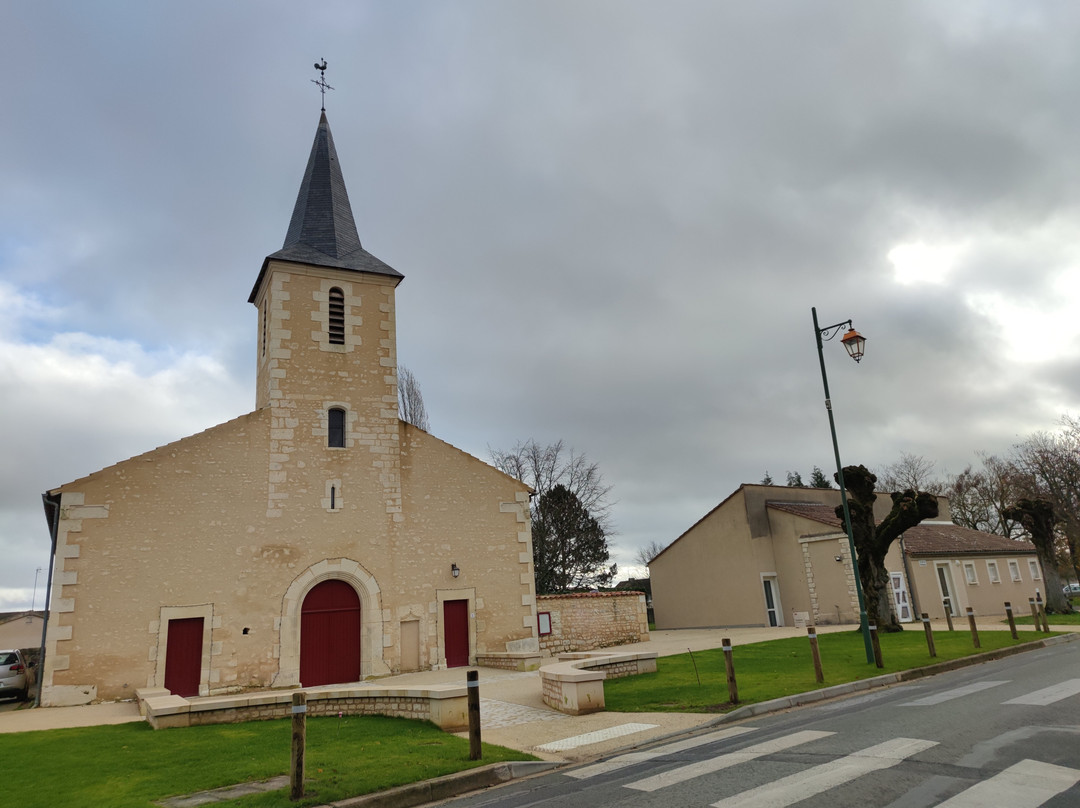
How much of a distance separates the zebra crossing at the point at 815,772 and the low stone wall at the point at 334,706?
2859 mm

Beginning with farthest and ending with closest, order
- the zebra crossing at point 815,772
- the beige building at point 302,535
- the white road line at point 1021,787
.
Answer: the beige building at point 302,535 < the zebra crossing at point 815,772 < the white road line at point 1021,787

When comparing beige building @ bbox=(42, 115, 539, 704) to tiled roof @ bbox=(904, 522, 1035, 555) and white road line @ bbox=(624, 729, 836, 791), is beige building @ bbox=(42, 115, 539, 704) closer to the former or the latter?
white road line @ bbox=(624, 729, 836, 791)

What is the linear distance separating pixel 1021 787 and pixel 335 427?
15957 millimetres

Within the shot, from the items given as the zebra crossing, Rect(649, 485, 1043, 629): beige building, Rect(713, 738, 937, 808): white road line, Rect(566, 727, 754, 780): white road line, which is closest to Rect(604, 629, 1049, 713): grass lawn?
Rect(566, 727, 754, 780): white road line

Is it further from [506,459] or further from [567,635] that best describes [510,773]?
[506,459]

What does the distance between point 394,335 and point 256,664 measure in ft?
29.9

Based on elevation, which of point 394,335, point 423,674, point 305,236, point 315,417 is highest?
point 305,236

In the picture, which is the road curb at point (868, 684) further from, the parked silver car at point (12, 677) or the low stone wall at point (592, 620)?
the parked silver car at point (12, 677)

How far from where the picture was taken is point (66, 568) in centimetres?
1422

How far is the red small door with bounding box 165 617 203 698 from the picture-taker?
1480 cm

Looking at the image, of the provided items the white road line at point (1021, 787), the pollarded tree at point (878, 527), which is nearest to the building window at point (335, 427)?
the pollarded tree at point (878, 527)

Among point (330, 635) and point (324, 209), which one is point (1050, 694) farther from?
point (324, 209)

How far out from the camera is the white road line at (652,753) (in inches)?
266

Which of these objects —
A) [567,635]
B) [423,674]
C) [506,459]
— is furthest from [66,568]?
[506,459]
